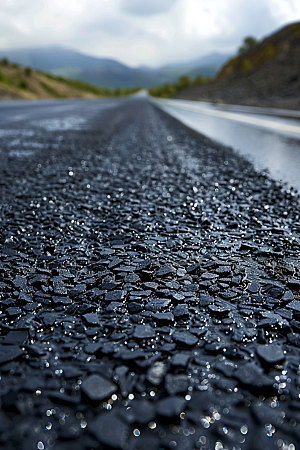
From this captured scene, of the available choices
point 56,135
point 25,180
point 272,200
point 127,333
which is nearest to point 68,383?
point 127,333

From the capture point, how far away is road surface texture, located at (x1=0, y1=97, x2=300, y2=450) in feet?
4.05

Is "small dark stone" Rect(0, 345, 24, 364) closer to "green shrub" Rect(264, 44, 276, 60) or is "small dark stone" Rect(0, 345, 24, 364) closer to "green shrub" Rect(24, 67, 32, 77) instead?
"green shrub" Rect(24, 67, 32, 77)

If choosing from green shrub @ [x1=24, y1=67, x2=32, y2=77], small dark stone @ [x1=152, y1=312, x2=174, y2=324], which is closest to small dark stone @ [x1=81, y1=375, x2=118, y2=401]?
small dark stone @ [x1=152, y1=312, x2=174, y2=324]

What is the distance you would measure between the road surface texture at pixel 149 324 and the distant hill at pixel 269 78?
30.9 meters

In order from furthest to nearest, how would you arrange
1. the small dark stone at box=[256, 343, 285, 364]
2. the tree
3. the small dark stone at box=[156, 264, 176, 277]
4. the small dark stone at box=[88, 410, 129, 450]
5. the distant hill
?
the tree
the distant hill
the small dark stone at box=[156, 264, 176, 277]
the small dark stone at box=[256, 343, 285, 364]
the small dark stone at box=[88, 410, 129, 450]

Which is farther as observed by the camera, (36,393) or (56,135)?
(56,135)

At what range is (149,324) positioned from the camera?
1833mm

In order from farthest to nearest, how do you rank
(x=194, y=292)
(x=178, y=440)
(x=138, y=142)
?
1. (x=138, y=142)
2. (x=194, y=292)
3. (x=178, y=440)

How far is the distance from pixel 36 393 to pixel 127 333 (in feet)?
1.65

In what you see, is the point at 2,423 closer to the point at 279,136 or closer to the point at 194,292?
the point at 194,292

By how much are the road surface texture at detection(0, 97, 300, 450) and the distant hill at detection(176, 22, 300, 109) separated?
30896 millimetres

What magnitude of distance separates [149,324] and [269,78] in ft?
215

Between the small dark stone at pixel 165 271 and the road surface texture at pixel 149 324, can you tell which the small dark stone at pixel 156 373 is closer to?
the road surface texture at pixel 149 324

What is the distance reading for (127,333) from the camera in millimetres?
1753
